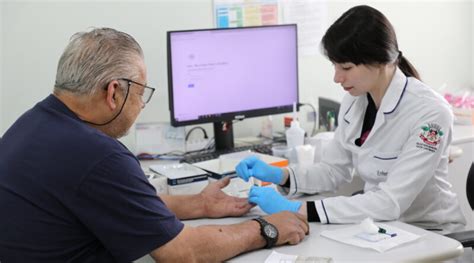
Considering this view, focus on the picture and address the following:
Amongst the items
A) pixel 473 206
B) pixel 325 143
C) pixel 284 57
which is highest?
pixel 284 57

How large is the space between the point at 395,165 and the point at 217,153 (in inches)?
36.4

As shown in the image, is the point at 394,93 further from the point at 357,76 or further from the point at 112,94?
the point at 112,94

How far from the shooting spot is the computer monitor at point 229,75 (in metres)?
2.34

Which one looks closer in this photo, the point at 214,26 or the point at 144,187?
the point at 144,187

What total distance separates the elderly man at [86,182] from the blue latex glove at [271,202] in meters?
0.32

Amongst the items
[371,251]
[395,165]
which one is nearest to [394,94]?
[395,165]

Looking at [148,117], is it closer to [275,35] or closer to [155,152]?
[155,152]

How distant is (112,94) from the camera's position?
53.2 inches

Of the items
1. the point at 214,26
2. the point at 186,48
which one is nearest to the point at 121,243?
the point at 186,48

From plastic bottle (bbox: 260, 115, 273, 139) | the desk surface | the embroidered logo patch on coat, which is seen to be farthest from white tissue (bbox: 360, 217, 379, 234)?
plastic bottle (bbox: 260, 115, 273, 139)

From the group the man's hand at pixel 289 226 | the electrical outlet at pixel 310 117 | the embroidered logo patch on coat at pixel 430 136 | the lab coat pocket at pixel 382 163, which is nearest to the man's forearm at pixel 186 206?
the man's hand at pixel 289 226

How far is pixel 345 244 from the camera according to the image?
1.47 metres

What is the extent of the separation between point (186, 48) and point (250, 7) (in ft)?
1.87

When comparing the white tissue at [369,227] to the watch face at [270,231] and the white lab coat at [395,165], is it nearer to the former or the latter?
the white lab coat at [395,165]
